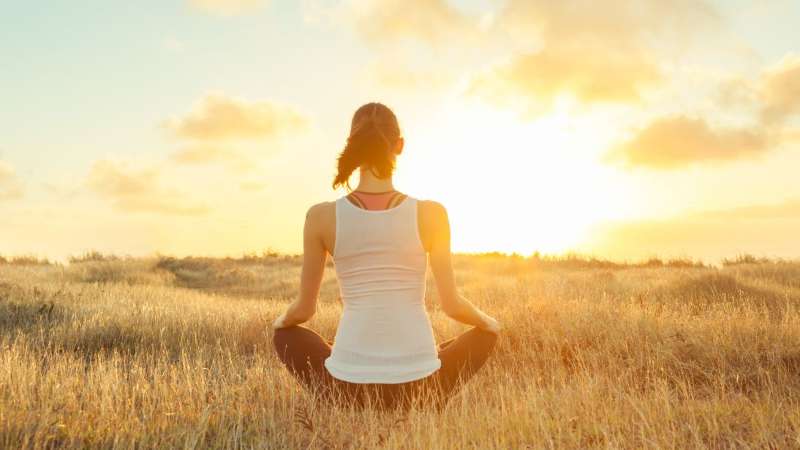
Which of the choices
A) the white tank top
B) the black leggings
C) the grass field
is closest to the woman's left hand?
the black leggings

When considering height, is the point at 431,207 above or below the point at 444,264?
above

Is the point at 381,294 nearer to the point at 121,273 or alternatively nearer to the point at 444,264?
the point at 444,264

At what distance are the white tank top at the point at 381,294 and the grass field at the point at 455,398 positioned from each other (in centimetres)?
36

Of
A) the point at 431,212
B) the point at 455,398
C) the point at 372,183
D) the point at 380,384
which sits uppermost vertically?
the point at 372,183

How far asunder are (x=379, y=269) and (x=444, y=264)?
0.45m

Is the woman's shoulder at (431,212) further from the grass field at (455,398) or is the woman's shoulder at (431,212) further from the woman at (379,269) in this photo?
the grass field at (455,398)

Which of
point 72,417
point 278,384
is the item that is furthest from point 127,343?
point 72,417

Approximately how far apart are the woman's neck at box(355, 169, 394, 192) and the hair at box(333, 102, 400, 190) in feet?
0.10

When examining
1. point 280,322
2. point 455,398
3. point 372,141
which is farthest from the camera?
point 455,398

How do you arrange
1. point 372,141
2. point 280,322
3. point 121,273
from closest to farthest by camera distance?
point 372,141 < point 280,322 < point 121,273

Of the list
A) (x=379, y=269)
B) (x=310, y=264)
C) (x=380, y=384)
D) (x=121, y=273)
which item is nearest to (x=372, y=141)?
(x=379, y=269)

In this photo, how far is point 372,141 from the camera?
13.6 feet

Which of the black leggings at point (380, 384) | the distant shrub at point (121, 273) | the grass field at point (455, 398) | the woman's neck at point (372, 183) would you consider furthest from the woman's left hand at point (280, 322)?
the distant shrub at point (121, 273)

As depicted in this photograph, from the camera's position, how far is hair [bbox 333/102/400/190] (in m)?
4.14
